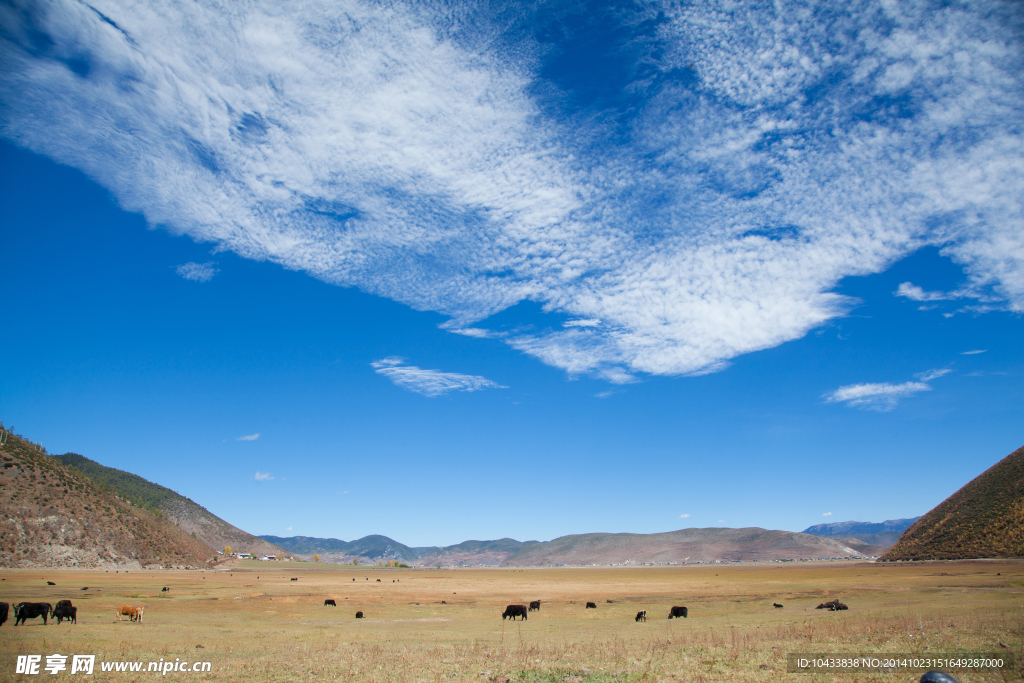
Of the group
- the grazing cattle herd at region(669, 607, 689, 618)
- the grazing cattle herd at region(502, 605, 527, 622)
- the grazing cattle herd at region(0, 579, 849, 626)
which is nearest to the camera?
the grazing cattle herd at region(0, 579, 849, 626)

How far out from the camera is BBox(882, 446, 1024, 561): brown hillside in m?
84.8

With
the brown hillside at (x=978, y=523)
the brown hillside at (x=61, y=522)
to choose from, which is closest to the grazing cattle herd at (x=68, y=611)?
the brown hillside at (x=61, y=522)

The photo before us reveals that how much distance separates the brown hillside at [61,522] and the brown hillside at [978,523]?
482ft

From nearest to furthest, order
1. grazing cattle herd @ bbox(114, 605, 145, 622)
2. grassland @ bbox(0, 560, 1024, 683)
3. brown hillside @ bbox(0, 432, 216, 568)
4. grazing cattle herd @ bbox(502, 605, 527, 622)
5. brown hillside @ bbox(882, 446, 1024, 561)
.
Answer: grassland @ bbox(0, 560, 1024, 683)
grazing cattle herd @ bbox(114, 605, 145, 622)
grazing cattle herd @ bbox(502, 605, 527, 622)
brown hillside @ bbox(0, 432, 216, 568)
brown hillside @ bbox(882, 446, 1024, 561)

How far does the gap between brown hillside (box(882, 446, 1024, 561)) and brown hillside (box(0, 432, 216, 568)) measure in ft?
482

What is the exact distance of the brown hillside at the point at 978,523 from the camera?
3337 inches

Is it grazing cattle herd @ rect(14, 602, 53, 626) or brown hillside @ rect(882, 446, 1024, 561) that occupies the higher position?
grazing cattle herd @ rect(14, 602, 53, 626)

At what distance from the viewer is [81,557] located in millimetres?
74875

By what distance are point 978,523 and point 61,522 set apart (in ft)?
527

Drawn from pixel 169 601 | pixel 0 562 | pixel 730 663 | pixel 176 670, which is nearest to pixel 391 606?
pixel 169 601

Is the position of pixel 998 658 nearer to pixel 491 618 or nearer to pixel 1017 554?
pixel 491 618

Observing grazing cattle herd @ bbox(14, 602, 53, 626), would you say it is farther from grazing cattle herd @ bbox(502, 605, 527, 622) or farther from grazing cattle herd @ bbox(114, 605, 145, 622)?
grazing cattle herd @ bbox(502, 605, 527, 622)

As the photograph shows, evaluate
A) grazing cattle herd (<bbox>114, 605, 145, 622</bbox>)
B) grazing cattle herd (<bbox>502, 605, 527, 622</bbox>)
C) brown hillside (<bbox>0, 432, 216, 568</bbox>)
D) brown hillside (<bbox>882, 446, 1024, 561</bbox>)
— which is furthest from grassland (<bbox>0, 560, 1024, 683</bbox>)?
brown hillside (<bbox>882, 446, 1024, 561</bbox>)

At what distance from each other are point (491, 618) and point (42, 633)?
23.4 m
